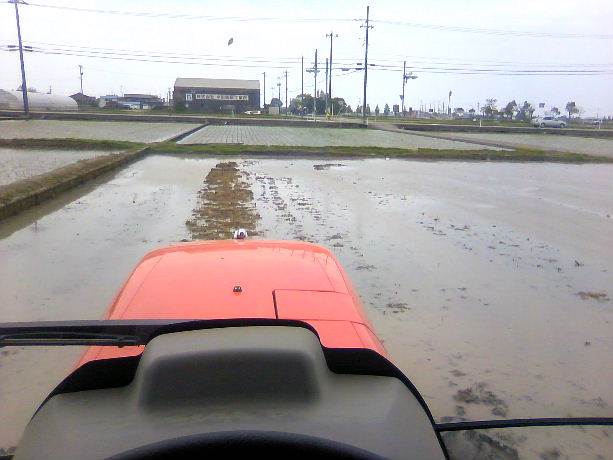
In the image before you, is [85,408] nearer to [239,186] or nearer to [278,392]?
[278,392]

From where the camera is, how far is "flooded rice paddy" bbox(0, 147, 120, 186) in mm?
13695

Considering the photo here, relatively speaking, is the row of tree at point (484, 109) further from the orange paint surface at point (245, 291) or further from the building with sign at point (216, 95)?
the orange paint surface at point (245, 291)

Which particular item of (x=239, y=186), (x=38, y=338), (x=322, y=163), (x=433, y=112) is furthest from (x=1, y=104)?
(x=433, y=112)

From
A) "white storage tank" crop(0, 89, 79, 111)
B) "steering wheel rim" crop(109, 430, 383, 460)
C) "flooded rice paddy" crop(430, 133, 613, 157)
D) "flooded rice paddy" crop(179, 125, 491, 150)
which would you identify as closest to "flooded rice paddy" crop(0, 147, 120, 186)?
"flooded rice paddy" crop(179, 125, 491, 150)

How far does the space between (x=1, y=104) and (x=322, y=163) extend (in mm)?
66495

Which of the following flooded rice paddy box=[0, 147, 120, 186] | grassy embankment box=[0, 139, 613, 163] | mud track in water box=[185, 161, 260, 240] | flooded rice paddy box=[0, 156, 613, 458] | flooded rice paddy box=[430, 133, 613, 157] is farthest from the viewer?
flooded rice paddy box=[430, 133, 613, 157]

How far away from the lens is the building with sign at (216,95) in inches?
3484

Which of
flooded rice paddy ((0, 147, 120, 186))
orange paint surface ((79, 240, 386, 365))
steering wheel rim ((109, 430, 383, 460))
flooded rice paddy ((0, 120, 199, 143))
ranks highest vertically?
steering wheel rim ((109, 430, 383, 460))

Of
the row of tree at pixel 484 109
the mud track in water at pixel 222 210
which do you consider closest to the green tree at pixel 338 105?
the row of tree at pixel 484 109

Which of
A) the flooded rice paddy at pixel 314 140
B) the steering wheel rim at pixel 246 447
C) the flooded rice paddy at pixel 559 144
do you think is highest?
the steering wheel rim at pixel 246 447

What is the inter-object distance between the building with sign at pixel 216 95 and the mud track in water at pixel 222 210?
73.5 meters

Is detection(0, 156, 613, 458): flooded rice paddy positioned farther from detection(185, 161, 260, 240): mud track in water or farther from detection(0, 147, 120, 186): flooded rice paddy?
detection(0, 147, 120, 186): flooded rice paddy

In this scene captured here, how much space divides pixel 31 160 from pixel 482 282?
50.9ft

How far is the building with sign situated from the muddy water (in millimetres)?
76260
